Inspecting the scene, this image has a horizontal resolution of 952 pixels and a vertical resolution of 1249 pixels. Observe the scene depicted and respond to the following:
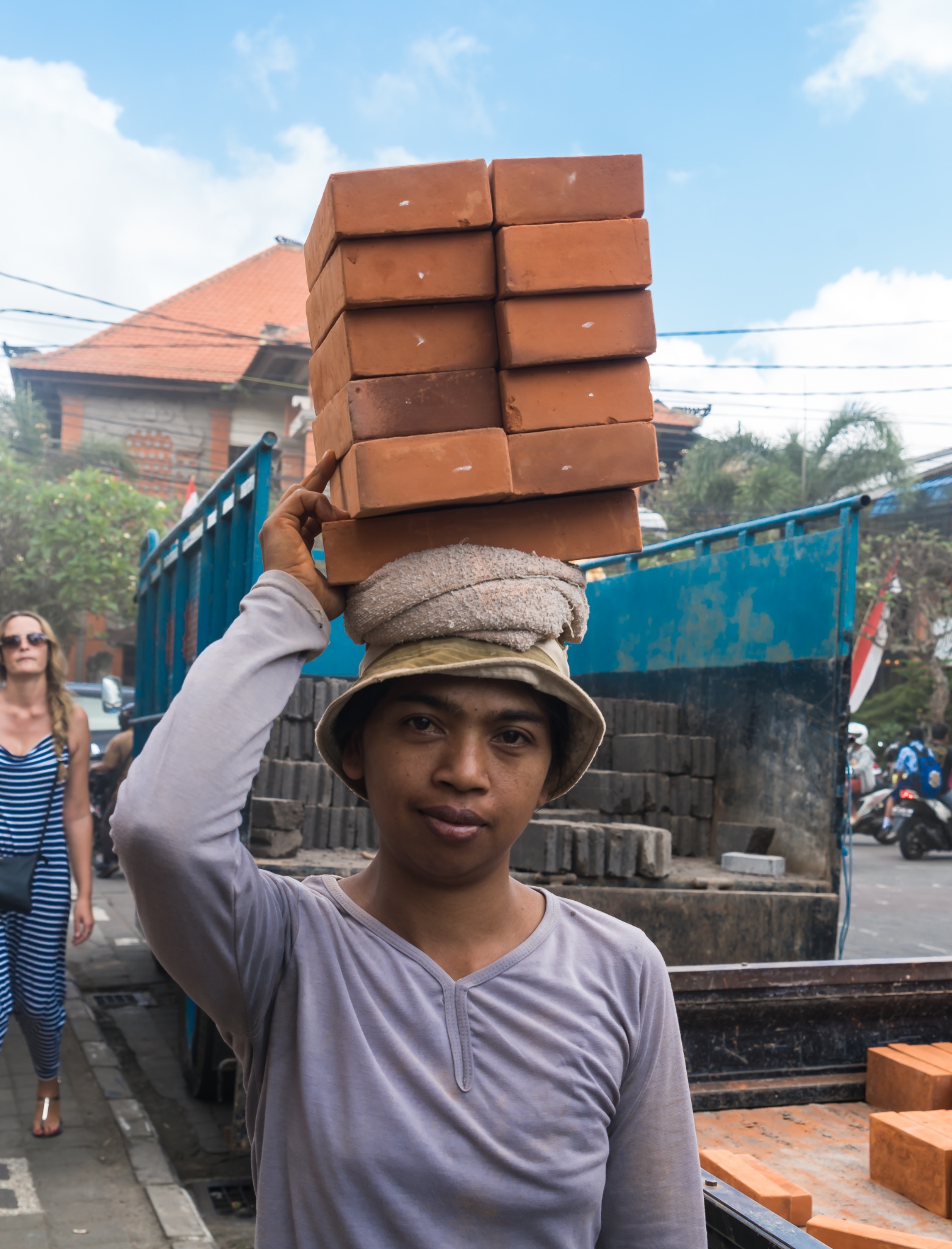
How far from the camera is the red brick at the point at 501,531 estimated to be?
1504 mm

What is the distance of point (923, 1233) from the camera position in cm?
237

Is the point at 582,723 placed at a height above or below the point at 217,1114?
above

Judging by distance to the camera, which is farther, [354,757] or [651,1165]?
[354,757]

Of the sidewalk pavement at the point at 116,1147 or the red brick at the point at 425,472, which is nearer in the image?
the red brick at the point at 425,472

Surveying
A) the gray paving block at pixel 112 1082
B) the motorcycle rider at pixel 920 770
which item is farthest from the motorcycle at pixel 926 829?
the gray paving block at pixel 112 1082

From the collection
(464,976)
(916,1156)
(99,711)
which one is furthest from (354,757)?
(99,711)

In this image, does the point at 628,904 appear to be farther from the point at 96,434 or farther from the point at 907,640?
the point at 96,434

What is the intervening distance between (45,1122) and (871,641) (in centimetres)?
1752

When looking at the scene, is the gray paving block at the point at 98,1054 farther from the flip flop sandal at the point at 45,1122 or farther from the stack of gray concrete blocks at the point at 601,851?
the stack of gray concrete blocks at the point at 601,851

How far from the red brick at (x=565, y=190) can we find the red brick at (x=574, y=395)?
0.67 ft

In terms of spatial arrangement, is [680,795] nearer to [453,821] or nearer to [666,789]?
[666,789]

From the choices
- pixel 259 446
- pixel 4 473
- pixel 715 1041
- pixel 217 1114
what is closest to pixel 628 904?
pixel 715 1041

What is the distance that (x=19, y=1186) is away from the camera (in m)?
3.95

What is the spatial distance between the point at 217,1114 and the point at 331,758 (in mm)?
3977
